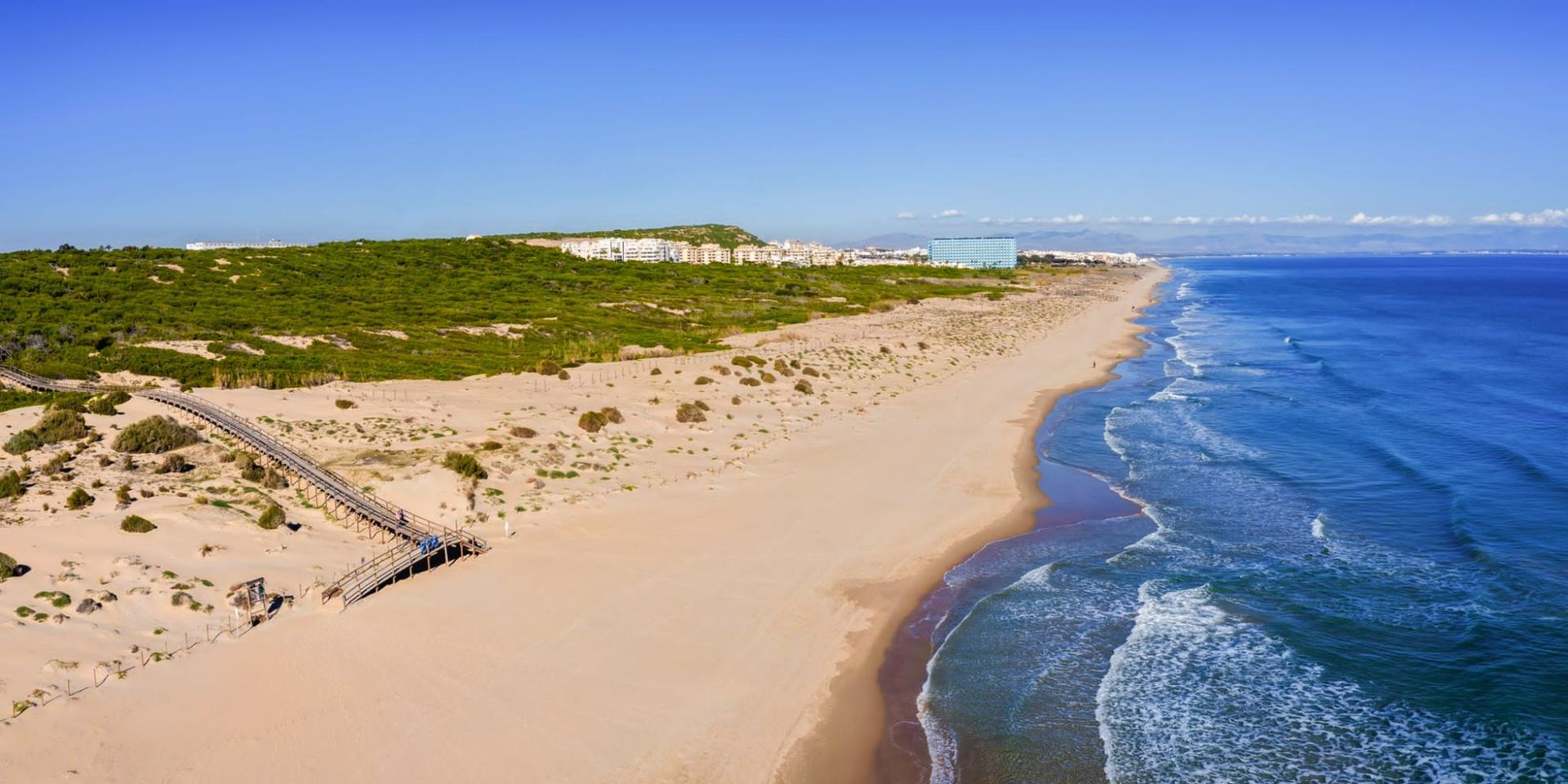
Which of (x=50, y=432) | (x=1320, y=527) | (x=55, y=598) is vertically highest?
(x=50, y=432)

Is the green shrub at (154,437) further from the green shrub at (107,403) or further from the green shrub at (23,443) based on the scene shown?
the green shrub at (107,403)

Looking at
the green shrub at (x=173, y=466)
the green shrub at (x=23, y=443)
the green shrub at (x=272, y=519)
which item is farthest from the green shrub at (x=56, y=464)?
the green shrub at (x=272, y=519)

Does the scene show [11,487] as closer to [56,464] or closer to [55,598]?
[56,464]

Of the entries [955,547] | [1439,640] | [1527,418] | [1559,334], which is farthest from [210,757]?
[1559,334]

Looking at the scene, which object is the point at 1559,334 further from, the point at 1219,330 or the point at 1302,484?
the point at 1302,484

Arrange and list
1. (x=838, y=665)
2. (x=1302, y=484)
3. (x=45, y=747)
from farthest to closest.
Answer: (x=1302, y=484) → (x=838, y=665) → (x=45, y=747)

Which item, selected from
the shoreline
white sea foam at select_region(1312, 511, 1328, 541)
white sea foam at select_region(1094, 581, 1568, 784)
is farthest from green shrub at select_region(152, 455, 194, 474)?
white sea foam at select_region(1312, 511, 1328, 541)

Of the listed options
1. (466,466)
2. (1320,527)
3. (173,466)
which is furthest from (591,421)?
(1320,527)
